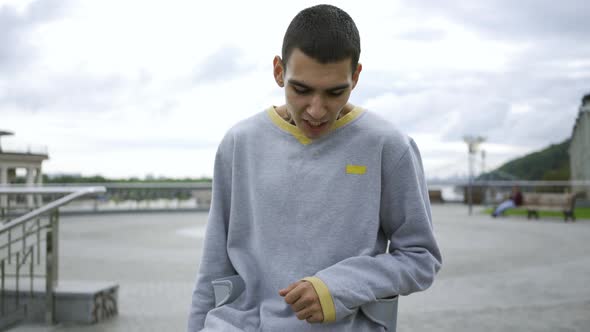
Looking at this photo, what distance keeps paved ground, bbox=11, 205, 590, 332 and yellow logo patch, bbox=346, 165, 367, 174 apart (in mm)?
3324

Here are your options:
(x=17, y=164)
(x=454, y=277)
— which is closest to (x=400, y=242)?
(x=454, y=277)

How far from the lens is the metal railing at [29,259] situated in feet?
14.4

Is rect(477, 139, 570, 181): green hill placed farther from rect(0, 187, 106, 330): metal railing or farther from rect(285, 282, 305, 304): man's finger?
rect(285, 282, 305, 304): man's finger

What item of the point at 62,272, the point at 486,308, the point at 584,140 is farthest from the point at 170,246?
the point at 584,140

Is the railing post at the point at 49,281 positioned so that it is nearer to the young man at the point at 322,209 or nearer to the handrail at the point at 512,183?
the young man at the point at 322,209

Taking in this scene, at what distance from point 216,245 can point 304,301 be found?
42cm

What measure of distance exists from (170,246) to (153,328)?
Answer: 558 centimetres

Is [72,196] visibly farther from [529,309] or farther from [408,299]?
[529,309]

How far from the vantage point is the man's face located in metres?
1.36

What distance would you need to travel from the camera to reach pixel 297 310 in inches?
52.8

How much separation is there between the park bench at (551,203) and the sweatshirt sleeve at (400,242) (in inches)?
652

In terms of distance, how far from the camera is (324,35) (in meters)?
1.35

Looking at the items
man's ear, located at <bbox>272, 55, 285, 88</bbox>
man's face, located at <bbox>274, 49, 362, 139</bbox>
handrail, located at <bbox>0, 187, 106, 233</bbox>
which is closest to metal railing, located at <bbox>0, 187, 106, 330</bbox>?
handrail, located at <bbox>0, 187, 106, 233</bbox>

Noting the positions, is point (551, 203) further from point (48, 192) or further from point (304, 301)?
point (304, 301)
